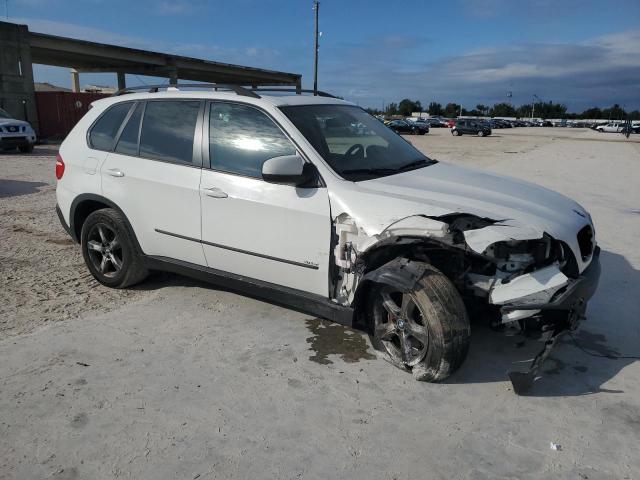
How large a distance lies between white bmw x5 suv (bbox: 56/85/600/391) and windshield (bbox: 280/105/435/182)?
2cm

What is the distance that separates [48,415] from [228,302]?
1887 mm

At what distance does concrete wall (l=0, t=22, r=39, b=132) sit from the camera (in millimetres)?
25094

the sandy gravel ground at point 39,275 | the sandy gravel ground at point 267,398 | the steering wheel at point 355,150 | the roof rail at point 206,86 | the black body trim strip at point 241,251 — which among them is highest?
the roof rail at point 206,86

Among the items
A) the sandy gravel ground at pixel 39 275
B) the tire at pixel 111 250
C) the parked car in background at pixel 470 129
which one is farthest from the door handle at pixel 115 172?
the parked car in background at pixel 470 129

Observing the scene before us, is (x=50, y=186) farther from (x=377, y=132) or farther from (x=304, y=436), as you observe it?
(x=304, y=436)

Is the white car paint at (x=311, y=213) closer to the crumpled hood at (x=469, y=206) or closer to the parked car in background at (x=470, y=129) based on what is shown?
the crumpled hood at (x=469, y=206)

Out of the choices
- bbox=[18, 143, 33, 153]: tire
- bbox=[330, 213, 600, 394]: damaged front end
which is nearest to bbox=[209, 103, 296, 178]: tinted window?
bbox=[330, 213, 600, 394]: damaged front end

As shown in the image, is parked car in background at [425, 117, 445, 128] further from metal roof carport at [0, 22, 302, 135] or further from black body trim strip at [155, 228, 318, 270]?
black body trim strip at [155, 228, 318, 270]

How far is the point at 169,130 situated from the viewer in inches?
171

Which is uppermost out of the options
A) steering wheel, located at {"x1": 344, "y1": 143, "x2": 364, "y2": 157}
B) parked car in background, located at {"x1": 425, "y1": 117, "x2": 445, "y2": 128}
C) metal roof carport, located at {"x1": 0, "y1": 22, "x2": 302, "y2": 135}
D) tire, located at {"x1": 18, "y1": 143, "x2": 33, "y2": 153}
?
metal roof carport, located at {"x1": 0, "y1": 22, "x2": 302, "y2": 135}

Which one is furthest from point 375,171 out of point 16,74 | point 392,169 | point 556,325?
point 16,74

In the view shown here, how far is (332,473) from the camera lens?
254cm

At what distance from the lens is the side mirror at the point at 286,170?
11.3ft

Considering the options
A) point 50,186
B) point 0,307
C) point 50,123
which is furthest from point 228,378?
point 50,123
